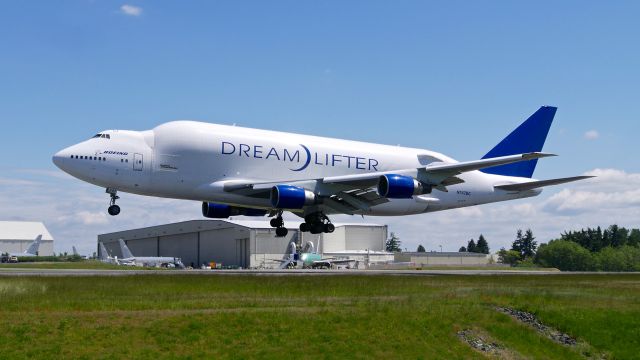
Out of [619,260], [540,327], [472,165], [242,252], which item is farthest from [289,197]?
[619,260]

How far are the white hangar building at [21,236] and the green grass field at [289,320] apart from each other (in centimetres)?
14481

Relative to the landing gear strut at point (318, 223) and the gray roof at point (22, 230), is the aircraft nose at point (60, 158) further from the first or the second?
the gray roof at point (22, 230)

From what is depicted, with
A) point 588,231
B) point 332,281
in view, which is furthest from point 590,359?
point 588,231

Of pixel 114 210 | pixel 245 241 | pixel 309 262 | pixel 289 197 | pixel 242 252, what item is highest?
pixel 289 197

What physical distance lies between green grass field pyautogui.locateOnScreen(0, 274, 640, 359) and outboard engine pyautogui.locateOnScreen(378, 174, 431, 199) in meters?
9.77

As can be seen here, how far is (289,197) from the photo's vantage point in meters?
45.3

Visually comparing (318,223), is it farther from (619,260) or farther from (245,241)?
(619,260)

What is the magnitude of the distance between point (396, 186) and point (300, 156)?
6985 mm

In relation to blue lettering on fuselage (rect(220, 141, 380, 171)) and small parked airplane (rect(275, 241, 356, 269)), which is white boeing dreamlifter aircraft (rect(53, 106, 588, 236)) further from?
small parked airplane (rect(275, 241, 356, 269))

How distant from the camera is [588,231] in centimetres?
14075

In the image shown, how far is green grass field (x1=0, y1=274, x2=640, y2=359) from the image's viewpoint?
22.3m

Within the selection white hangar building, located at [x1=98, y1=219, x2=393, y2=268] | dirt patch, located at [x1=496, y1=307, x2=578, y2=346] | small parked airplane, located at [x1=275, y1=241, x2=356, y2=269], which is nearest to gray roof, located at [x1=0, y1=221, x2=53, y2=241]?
white hangar building, located at [x1=98, y1=219, x2=393, y2=268]

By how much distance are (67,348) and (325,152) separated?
30.7 m

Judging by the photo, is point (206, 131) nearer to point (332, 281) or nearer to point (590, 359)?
point (332, 281)
